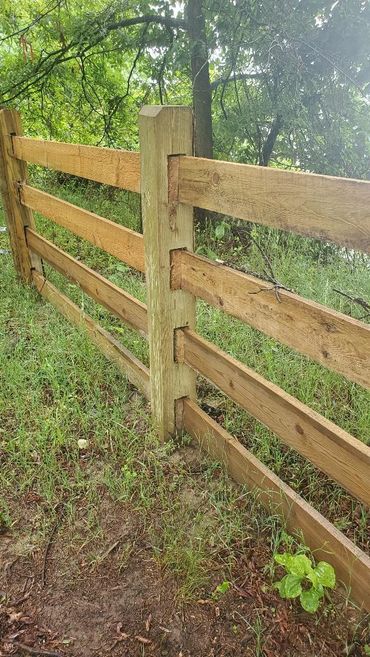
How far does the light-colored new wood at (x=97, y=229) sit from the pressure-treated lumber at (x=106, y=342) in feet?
2.10

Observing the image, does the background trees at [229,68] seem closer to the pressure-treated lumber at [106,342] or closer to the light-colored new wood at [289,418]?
the pressure-treated lumber at [106,342]

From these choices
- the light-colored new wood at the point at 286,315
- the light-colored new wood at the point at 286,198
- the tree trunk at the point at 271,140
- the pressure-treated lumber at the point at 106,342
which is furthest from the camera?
the tree trunk at the point at 271,140

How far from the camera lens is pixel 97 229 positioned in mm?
2869

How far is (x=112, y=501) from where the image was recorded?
2234 mm

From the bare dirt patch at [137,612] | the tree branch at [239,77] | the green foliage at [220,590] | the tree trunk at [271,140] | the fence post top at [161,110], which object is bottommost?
the bare dirt patch at [137,612]

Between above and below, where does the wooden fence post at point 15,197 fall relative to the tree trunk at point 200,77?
below

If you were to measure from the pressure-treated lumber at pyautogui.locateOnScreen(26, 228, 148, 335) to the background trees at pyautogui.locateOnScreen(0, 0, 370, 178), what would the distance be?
2590 mm

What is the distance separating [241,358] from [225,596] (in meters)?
1.54

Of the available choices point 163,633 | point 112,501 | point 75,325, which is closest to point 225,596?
point 163,633

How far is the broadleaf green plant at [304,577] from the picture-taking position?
164 centimetres

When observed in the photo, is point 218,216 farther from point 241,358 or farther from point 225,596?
point 225,596

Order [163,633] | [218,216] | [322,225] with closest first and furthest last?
[322,225], [163,633], [218,216]

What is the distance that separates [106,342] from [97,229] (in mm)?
792

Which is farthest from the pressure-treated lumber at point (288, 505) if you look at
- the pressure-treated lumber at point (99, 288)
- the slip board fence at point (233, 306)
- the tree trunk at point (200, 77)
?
the tree trunk at point (200, 77)
